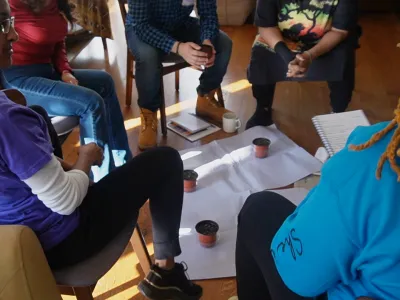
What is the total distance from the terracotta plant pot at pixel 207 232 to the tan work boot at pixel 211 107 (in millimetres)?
877

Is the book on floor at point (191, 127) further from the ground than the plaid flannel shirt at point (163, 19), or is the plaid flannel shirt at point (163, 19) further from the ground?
the plaid flannel shirt at point (163, 19)

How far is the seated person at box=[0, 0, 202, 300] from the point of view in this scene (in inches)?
37.5

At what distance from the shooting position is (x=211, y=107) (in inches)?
96.9

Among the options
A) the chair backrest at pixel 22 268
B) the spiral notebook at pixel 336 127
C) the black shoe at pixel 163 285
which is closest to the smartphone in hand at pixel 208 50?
the spiral notebook at pixel 336 127

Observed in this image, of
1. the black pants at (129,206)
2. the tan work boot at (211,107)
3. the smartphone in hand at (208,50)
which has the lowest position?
the tan work boot at (211,107)

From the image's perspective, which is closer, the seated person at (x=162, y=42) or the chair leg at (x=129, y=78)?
the seated person at (x=162, y=42)

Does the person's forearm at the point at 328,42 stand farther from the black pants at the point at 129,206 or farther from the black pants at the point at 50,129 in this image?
the black pants at the point at 50,129

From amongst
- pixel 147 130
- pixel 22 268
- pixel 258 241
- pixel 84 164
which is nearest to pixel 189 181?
pixel 147 130

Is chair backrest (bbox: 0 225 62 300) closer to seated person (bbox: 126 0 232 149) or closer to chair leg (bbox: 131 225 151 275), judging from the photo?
chair leg (bbox: 131 225 151 275)

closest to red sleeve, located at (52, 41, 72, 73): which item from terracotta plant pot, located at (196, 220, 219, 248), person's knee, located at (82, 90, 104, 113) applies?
person's knee, located at (82, 90, 104, 113)

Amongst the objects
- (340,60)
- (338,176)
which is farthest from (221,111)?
(338,176)

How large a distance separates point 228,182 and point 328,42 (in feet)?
2.53

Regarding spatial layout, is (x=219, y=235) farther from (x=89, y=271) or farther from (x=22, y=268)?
(x=22, y=268)

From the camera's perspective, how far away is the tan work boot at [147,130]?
7.43 feet
